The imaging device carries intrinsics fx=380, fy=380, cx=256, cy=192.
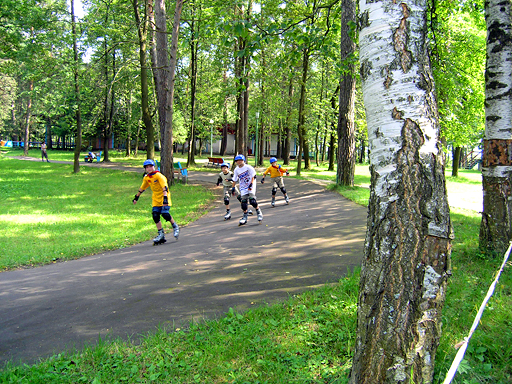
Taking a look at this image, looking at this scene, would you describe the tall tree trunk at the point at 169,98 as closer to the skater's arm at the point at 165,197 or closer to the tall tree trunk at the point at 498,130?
the skater's arm at the point at 165,197

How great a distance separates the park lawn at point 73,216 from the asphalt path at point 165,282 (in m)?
0.98

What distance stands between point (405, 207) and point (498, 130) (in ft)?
14.6

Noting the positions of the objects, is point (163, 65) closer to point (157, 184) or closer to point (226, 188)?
point (226, 188)

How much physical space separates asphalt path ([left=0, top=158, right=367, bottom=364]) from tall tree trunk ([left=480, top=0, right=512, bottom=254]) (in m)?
2.23

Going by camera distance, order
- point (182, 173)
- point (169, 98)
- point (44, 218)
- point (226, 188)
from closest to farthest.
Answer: point (44, 218) < point (226, 188) < point (169, 98) < point (182, 173)

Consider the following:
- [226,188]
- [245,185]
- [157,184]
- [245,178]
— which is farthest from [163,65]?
[157,184]

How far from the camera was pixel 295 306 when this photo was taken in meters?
4.80

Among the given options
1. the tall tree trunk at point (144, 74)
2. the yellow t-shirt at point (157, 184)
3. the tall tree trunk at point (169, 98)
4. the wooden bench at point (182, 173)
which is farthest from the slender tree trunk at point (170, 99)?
the yellow t-shirt at point (157, 184)

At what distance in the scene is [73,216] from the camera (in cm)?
1317

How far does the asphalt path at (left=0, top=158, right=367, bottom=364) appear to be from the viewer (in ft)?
15.3

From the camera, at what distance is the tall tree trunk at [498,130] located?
5.88m

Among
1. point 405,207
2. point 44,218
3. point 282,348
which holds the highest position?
point 405,207

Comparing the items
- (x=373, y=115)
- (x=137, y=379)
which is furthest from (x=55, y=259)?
(x=373, y=115)

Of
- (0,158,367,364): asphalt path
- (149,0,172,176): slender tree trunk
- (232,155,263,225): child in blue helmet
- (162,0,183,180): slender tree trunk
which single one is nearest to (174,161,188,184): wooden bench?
(149,0,172,176): slender tree trunk
